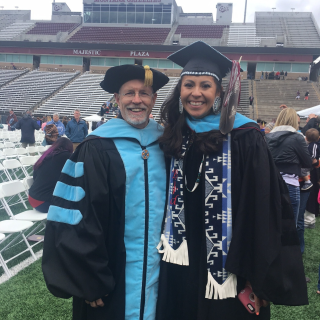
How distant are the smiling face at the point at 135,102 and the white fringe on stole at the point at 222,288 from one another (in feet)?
3.14

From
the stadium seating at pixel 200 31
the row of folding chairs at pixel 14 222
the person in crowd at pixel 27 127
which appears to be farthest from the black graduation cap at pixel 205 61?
the stadium seating at pixel 200 31

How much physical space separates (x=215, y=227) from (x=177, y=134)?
0.54m

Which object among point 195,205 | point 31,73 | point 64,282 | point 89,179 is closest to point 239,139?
point 195,205

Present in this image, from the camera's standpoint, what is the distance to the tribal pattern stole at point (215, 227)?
1528mm

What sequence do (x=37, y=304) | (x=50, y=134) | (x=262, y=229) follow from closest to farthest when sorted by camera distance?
1. (x=262, y=229)
2. (x=37, y=304)
3. (x=50, y=134)

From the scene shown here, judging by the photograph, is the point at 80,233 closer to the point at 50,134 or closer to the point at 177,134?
the point at 177,134

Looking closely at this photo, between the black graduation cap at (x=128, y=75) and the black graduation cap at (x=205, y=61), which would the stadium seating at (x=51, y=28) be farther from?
the black graduation cap at (x=205, y=61)

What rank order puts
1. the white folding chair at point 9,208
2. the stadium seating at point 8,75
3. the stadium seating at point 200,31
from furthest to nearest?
the stadium seating at point 200,31, the stadium seating at point 8,75, the white folding chair at point 9,208

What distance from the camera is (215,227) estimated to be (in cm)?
156

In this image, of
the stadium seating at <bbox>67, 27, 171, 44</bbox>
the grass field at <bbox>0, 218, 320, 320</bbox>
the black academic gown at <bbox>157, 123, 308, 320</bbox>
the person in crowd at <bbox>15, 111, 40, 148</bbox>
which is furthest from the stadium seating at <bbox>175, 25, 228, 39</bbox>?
the black academic gown at <bbox>157, 123, 308, 320</bbox>

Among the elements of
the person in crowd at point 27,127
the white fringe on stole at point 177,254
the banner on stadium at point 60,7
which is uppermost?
the banner on stadium at point 60,7

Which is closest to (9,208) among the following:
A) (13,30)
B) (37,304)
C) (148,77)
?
(37,304)

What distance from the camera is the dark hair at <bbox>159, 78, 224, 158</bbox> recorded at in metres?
1.56

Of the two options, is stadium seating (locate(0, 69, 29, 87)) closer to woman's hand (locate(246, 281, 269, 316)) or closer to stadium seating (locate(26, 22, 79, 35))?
stadium seating (locate(26, 22, 79, 35))
